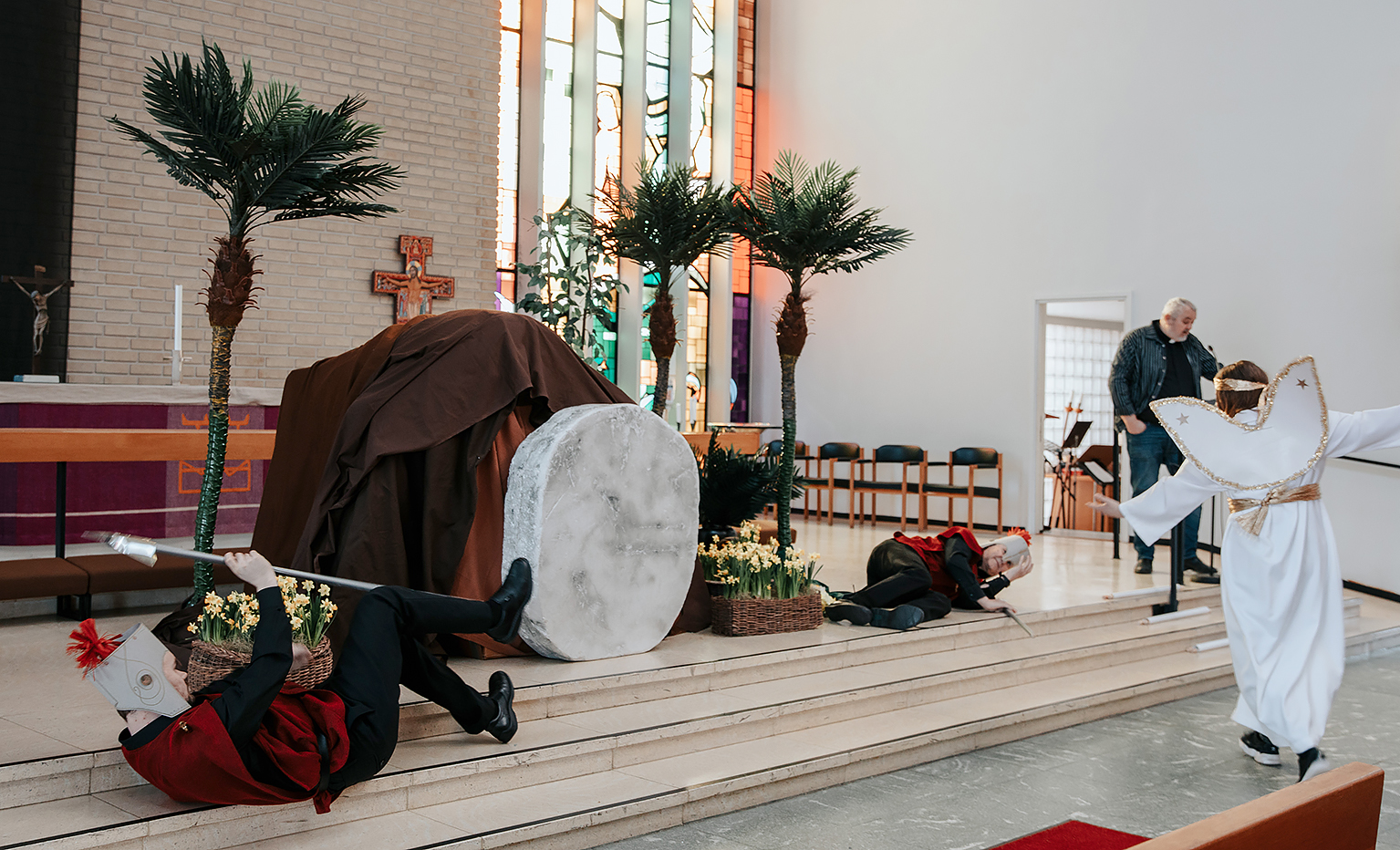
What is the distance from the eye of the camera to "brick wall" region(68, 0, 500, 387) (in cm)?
770

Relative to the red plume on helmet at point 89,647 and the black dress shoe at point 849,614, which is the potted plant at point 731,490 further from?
the red plume on helmet at point 89,647

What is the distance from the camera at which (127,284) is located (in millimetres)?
7801

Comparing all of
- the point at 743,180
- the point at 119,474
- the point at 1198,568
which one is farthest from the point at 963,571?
the point at 743,180

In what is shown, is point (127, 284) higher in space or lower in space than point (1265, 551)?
higher

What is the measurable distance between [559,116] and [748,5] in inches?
127

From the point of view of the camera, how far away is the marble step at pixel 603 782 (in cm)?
295

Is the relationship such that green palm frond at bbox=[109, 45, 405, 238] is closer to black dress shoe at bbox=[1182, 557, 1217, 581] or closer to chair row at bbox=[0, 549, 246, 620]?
chair row at bbox=[0, 549, 246, 620]

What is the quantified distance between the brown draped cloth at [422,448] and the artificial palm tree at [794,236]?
1608mm

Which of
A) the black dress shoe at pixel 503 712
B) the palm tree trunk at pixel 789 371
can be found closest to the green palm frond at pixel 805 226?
the palm tree trunk at pixel 789 371

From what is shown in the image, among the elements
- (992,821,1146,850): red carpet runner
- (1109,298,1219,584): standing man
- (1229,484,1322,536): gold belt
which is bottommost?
(992,821,1146,850): red carpet runner

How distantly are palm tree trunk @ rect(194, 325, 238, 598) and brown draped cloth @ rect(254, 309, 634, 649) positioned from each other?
0.36 metres

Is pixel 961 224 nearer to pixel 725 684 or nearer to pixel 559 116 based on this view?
pixel 559 116

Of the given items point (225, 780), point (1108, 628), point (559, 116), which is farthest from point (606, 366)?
point (225, 780)

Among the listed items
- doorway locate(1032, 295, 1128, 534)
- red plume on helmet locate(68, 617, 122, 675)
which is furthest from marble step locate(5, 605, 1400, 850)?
doorway locate(1032, 295, 1128, 534)
